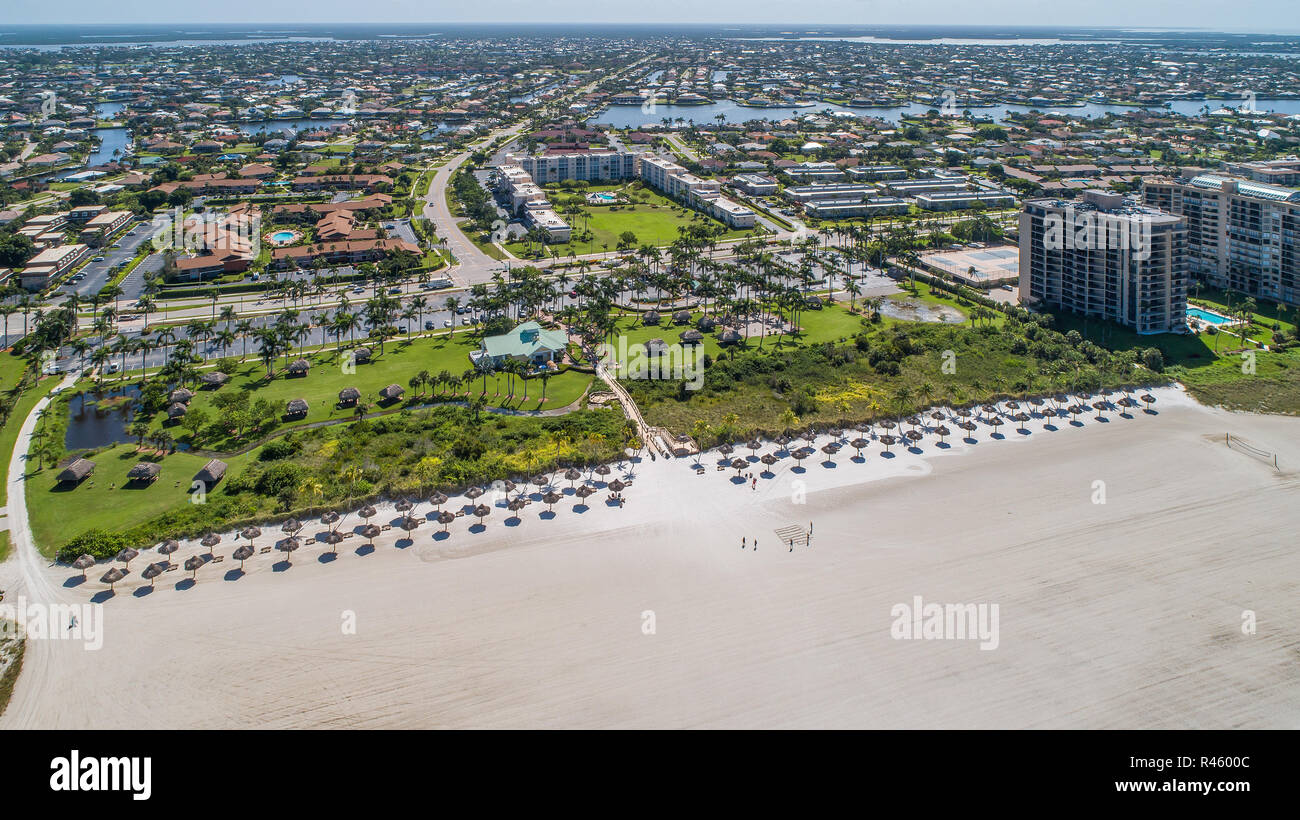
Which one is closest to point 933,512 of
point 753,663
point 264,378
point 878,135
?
point 753,663

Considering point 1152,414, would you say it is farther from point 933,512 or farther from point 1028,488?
point 933,512

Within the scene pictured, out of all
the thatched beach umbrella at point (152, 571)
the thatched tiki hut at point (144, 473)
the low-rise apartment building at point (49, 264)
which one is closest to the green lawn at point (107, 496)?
the thatched tiki hut at point (144, 473)

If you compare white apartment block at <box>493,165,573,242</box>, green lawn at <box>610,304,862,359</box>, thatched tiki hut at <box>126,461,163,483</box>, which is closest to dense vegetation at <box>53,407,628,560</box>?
thatched tiki hut at <box>126,461,163,483</box>

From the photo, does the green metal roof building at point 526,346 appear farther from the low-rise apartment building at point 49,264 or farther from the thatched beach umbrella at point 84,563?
the low-rise apartment building at point 49,264

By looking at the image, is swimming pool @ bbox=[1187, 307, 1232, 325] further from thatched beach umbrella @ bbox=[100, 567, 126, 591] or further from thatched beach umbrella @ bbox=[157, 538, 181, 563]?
thatched beach umbrella @ bbox=[100, 567, 126, 591]

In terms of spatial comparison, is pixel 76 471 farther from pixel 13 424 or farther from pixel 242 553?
pixel 242 553

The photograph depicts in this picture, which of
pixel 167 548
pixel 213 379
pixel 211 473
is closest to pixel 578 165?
pixel 213 379
